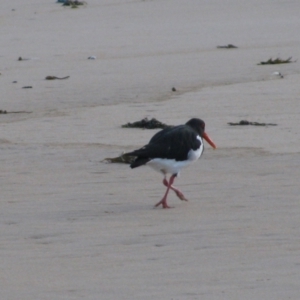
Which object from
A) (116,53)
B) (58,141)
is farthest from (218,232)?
(116,53)

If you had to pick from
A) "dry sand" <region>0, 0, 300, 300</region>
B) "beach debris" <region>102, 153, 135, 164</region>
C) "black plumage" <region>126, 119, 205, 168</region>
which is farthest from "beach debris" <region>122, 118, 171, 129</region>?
"black plumage" <region>126, 119, 205, 168</region>

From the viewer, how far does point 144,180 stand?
7688mm

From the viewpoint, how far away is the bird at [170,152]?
667 cm

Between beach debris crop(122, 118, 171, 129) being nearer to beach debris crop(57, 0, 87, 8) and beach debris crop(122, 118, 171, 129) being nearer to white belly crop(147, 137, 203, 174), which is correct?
white belly crop(147, 137, 203, 174)

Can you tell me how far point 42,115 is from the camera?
38.6ft

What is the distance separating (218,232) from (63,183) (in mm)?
2246

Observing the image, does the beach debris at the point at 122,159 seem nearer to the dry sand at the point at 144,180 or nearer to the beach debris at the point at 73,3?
the dry sand at the point at 144,180

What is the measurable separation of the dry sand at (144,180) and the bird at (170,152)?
252mm

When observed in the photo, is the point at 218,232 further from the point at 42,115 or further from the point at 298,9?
the point at 298,9

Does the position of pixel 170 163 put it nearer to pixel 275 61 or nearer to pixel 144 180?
pixel 144 180

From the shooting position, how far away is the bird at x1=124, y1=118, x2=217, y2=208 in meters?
6.67

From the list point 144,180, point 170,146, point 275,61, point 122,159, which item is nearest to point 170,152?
point 170,146

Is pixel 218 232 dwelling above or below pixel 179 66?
above

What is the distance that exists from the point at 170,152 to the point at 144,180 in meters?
0.99
